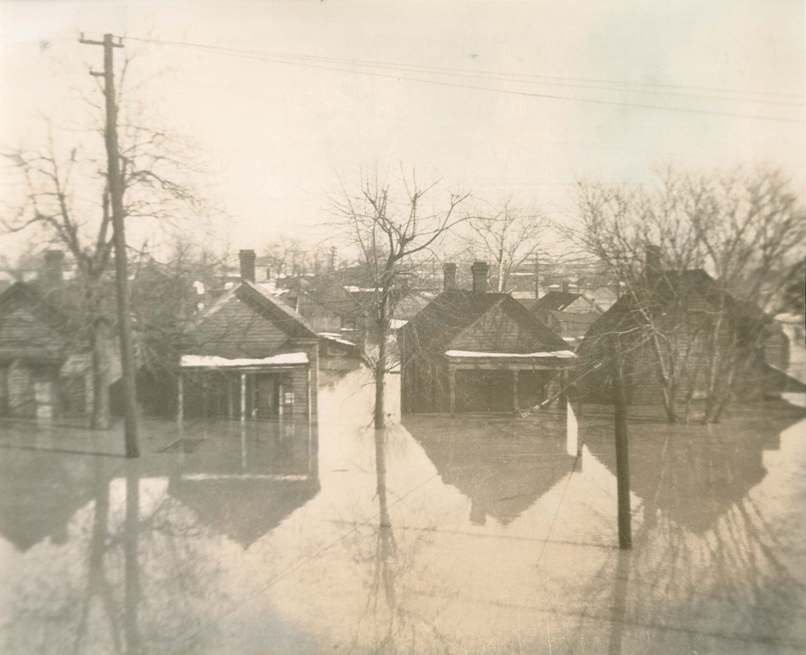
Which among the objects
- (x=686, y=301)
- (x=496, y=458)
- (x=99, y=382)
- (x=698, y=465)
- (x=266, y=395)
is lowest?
(x=496, y=458)

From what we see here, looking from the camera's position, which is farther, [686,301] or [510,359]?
[510,359]

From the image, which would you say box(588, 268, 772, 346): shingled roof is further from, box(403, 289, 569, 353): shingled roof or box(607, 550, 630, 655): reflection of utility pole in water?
box(607, 550, 630, 655): reflection of utility pole in water

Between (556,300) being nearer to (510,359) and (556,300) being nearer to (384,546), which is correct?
(510,359)

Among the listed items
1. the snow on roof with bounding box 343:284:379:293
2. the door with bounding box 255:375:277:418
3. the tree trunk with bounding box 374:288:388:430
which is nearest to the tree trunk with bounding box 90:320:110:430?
the door with bounding box 255:375:277:418

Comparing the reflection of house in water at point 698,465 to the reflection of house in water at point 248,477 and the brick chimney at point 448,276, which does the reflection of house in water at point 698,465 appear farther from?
the reflection of house in water at point 248,477

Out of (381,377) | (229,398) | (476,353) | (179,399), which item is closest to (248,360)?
(229,398)

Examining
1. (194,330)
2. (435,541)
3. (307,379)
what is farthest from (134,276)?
(435,541)

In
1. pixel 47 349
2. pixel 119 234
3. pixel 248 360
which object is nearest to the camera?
pixel 119 234
